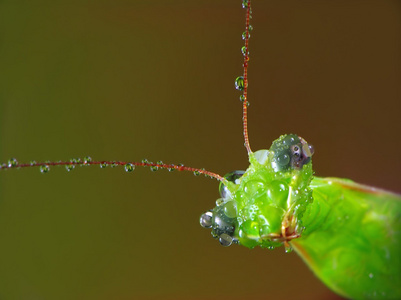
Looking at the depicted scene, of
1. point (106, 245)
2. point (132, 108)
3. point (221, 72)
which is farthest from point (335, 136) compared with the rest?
point (106, 245)

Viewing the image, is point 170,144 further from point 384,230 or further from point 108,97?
point 384,230

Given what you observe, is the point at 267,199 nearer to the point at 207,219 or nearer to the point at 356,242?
the point at 207,219

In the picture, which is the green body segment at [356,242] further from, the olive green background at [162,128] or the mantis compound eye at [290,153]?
the olive green background at [162,128]

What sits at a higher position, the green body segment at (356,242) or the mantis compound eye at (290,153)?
the mantis compound eye at (290,153)

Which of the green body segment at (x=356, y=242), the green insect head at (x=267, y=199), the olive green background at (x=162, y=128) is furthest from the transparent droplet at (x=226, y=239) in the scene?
the olive green background at (x=162, y=128)

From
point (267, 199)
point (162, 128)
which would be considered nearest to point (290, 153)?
point (267, 199)

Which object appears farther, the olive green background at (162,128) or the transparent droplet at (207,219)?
the olive green background at (162,128)

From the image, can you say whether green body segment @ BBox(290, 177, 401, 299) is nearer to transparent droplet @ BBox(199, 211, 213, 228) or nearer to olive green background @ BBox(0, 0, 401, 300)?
transparent droplet @ BBox(199, 211, 213, 228)
